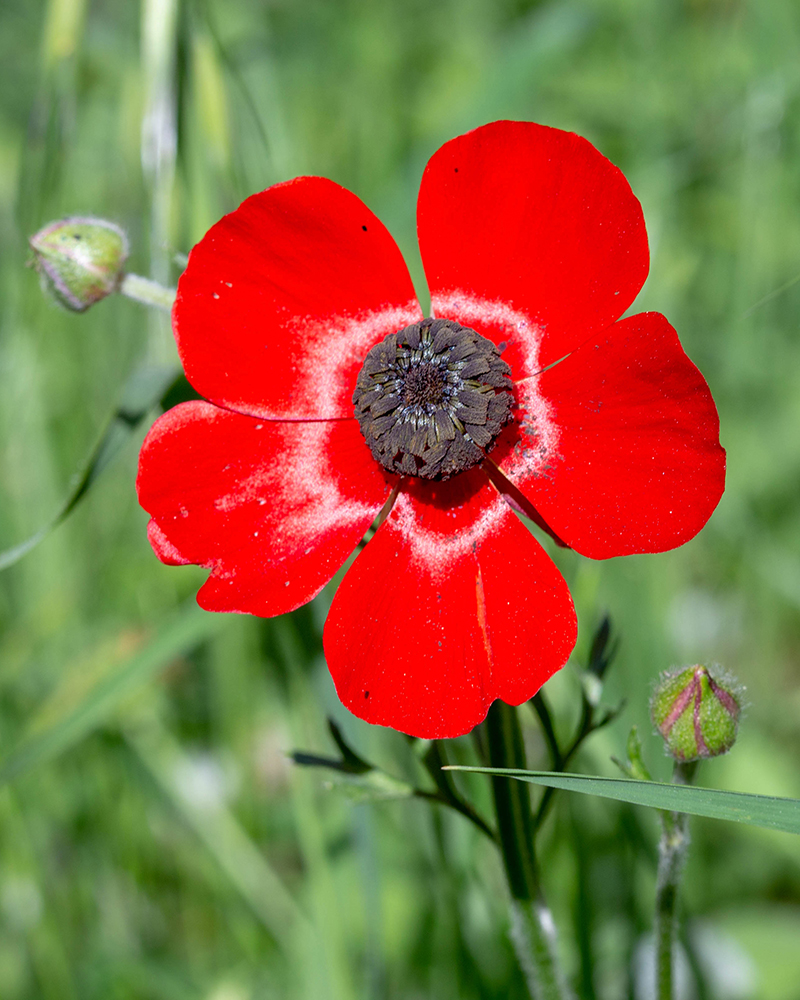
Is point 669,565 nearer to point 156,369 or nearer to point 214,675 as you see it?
point 214,675

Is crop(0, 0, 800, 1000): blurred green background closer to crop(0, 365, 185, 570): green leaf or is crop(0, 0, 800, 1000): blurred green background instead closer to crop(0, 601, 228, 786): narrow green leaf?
crop(0, 601, 228, 786): narrow green leaf

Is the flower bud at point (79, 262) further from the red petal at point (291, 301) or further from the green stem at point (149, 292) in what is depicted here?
the red petal at point (291, 301)

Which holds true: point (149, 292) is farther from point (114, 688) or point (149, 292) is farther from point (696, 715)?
point (696, 715)

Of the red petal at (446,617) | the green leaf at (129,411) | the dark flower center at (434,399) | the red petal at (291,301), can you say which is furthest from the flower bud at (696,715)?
the green leaf at (129,411)

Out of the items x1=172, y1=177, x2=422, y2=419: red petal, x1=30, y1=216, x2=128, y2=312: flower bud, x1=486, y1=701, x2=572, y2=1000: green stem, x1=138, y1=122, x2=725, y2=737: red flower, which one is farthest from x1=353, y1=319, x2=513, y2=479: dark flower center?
x1=30, y1=216, x2=128, y2=312: flower bud

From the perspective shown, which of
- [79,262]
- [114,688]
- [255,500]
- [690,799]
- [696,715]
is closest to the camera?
[690,799]

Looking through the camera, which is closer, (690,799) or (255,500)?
(690,799)

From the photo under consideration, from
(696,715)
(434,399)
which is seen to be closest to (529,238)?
(434,399)
